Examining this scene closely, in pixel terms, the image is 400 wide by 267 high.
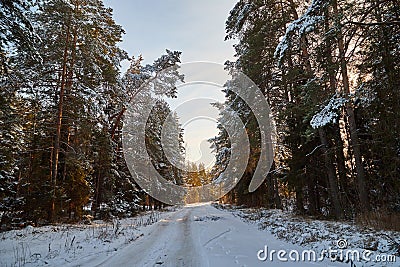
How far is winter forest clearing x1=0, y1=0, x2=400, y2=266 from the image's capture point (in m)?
7.45

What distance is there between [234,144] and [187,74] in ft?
26.2

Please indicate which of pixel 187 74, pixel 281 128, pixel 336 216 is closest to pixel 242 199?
pixel 281 128

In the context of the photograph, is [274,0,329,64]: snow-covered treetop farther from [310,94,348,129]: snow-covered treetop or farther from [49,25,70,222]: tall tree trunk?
[49,25,70,222]: tall tree trunk

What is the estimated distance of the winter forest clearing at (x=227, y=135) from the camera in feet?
24.4

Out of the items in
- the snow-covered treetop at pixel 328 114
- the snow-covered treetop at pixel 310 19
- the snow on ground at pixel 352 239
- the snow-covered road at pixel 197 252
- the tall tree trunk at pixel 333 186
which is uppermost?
the snow-covered treetop at pixel 310 19

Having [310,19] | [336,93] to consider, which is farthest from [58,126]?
[336,93]

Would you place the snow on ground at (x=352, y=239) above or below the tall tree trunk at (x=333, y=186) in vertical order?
below

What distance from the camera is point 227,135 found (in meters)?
28.2

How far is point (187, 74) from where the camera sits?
23.1 meters

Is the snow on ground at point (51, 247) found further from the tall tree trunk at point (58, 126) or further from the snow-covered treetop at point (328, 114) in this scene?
the snow-covered treetop at point (328, 114)

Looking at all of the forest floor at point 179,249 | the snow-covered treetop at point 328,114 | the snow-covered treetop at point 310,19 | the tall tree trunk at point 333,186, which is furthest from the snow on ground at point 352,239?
the snow-covered treetop at point 310,19

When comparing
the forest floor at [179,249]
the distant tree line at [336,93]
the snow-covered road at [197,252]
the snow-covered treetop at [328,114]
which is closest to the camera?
the snow-covered road at [197,252]

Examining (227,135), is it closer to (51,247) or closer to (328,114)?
(328,114)

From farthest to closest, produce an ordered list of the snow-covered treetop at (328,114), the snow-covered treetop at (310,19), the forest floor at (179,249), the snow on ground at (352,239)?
the snow-covered treetop at (328,114), the snow-covered treetop at (310,19), the forest floor at (179,249), the snow on ground at (352,239)
